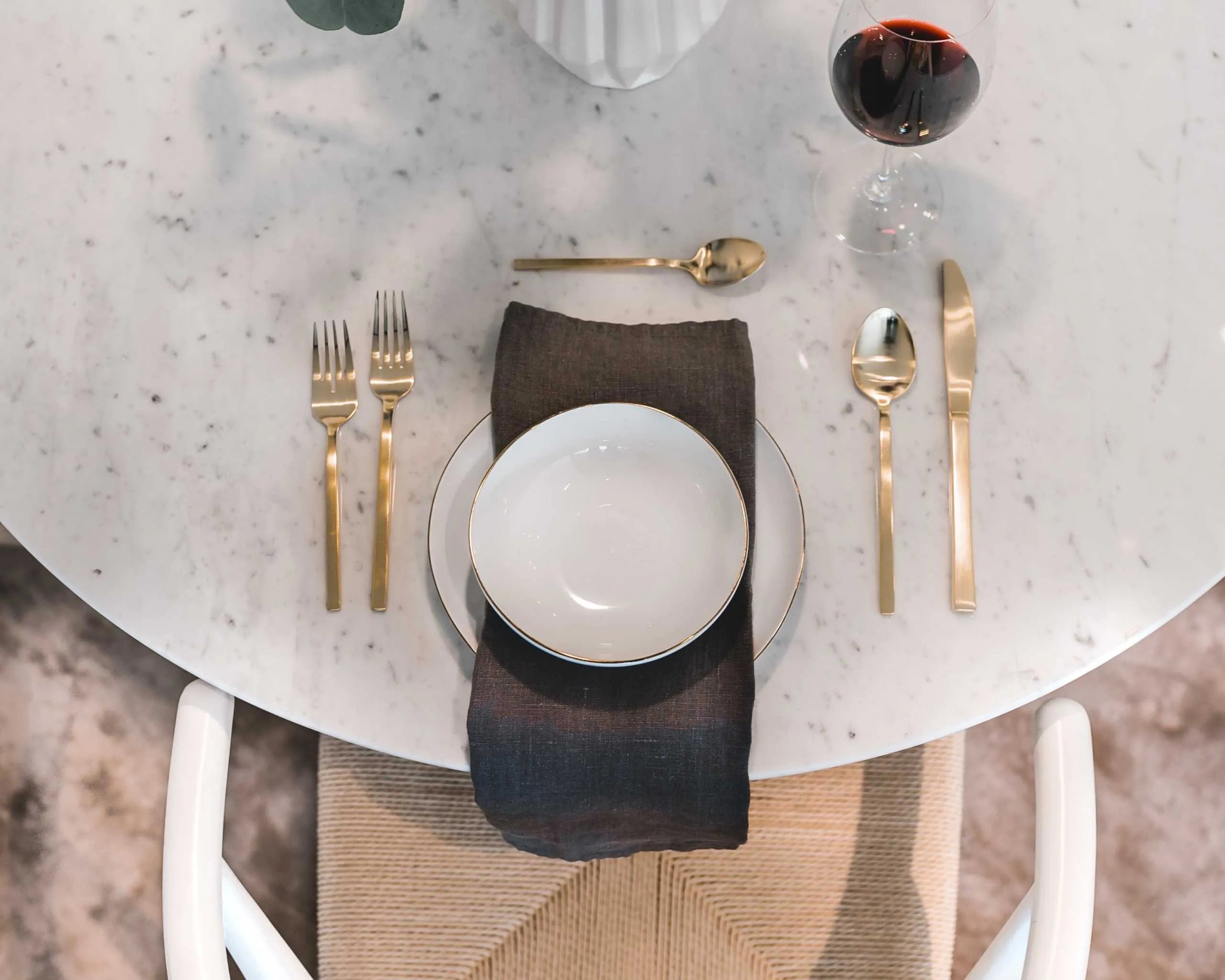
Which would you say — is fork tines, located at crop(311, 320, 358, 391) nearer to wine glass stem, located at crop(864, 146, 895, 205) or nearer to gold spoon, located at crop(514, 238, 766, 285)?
gold spoon, located at crop(514, 238, 766, 285)

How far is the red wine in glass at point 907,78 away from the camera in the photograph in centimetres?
59

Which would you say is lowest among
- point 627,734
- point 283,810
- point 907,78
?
point 283,810

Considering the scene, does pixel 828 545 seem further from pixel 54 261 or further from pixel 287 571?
pixel 54 261

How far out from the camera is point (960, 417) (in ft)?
2.14

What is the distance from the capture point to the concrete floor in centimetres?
121

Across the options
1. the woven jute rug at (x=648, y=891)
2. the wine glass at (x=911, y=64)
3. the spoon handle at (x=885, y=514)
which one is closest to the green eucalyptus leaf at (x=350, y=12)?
the wine glass at (x=911, y=64)

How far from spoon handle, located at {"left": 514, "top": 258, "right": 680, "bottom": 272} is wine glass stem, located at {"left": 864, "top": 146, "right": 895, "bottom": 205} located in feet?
0.48

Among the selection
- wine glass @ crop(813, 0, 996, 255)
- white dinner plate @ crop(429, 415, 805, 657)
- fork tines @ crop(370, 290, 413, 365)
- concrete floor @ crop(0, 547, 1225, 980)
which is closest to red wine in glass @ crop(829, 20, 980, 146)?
wine glass @ crop(813, 0, 996, 255)

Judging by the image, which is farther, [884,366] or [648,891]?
[648,891]

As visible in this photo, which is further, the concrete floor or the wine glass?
the concrete floor

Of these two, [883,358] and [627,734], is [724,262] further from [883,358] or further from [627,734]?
[627,734]

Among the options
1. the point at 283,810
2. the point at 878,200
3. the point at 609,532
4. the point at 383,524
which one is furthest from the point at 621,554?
the point at 283,810

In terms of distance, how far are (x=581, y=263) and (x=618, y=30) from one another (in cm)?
15

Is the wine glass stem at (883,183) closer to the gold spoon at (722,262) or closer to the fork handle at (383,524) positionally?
the gold spoon at (722,262)
